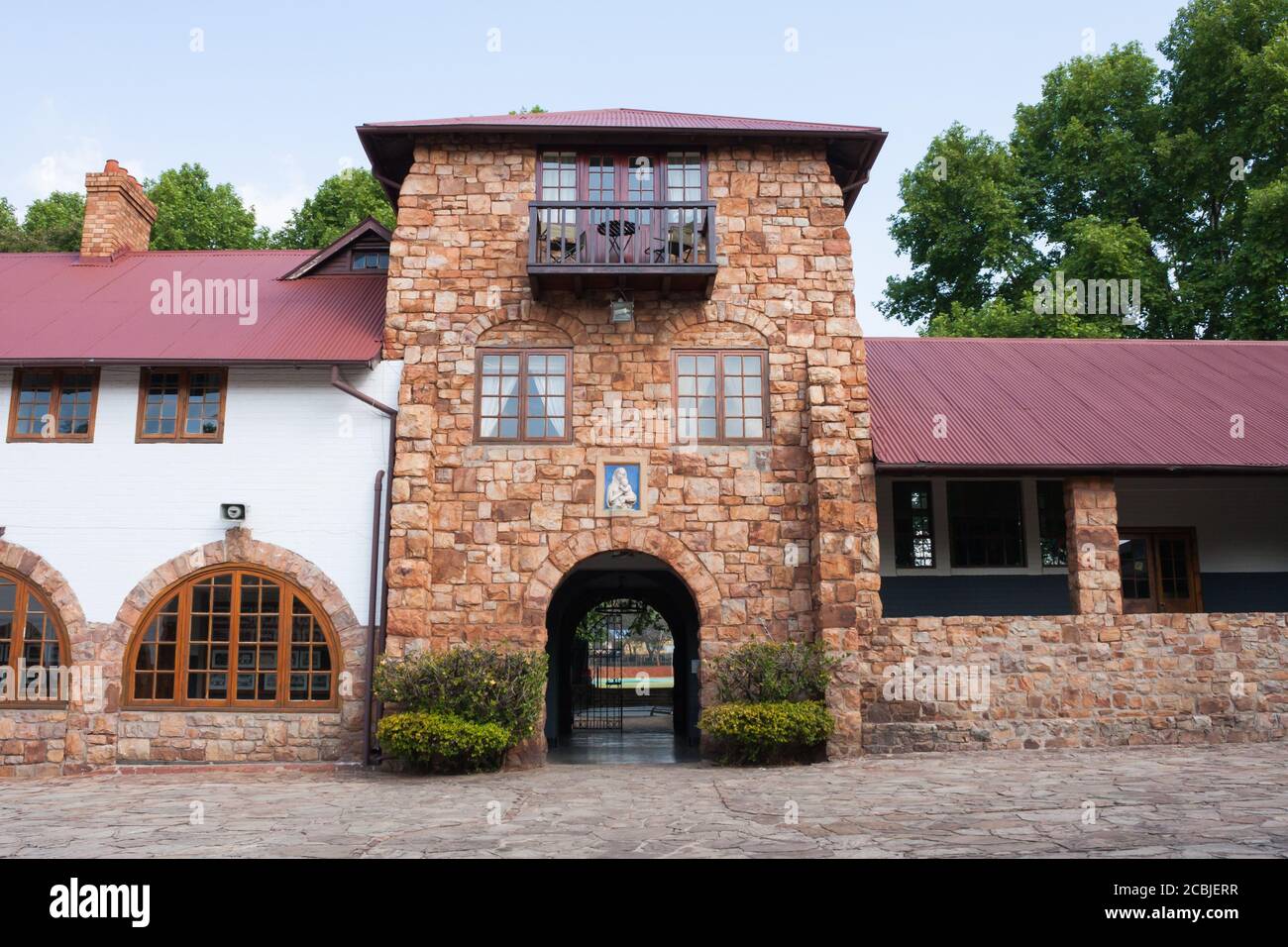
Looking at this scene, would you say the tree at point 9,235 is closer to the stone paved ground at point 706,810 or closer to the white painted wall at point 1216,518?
the stone paved ground at point 706,810

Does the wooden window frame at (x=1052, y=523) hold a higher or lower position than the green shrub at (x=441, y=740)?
higher

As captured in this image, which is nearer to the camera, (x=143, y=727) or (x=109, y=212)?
(x=143, y=727)

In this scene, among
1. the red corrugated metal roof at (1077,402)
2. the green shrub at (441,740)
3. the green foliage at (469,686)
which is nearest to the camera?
the green shrub at (441,740)

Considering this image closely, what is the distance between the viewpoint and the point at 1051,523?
16.6 m

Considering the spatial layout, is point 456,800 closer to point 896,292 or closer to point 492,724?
point 492,724

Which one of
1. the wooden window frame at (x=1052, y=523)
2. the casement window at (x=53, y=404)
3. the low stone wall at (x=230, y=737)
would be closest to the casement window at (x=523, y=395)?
the low stone wall at (x=230, y=737)

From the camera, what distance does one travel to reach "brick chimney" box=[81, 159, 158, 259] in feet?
57.3

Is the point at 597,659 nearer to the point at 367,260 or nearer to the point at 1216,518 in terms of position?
the point at 367,260

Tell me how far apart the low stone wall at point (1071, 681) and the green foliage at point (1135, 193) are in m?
10.9

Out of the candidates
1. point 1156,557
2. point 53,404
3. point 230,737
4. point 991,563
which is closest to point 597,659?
point 991,563

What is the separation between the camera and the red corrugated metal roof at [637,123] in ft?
46.4

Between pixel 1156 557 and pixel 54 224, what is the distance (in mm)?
27786
